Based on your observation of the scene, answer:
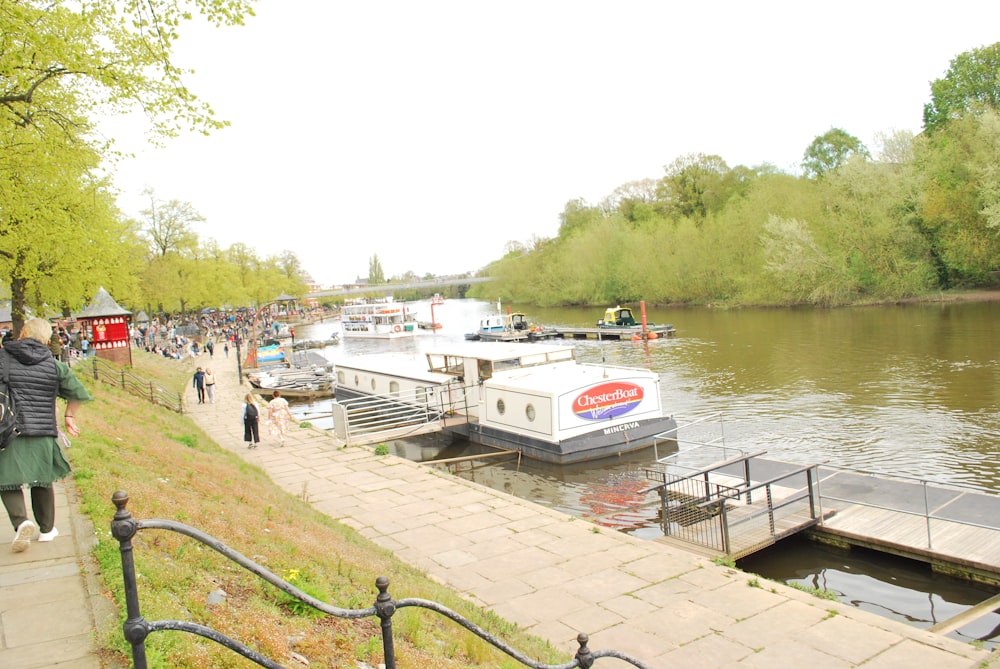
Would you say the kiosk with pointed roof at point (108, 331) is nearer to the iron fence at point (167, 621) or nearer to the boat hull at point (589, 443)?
the boat hull at point (589, 443)

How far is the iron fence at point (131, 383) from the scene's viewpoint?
86.4 feet

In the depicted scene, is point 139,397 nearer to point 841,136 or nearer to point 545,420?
point 545,420

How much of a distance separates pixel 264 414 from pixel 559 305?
94.3 metres

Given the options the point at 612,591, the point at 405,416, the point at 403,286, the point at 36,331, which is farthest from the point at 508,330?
the point at 403,286

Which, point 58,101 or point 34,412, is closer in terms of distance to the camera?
point 34,412

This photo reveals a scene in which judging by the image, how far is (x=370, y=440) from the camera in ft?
71.2

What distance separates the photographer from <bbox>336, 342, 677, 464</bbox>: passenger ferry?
2056 centimetres

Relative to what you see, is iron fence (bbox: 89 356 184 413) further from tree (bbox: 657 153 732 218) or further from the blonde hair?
tree (bbox: 657 153 732 218)

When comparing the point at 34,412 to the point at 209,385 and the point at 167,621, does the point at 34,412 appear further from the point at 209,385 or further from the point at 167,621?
the point at 209,385

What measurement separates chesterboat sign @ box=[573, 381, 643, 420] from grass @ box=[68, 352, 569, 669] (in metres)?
9.92

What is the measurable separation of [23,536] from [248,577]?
2246 millimetres

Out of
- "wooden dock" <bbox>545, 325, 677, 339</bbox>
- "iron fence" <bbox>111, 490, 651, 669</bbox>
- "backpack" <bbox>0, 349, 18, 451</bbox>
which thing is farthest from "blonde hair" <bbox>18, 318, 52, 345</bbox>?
"wooden dock" <bbox>545, 325, 677, 339</bbox>

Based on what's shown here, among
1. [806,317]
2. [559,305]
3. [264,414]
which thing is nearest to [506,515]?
[264,414]

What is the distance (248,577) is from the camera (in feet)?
22.8
